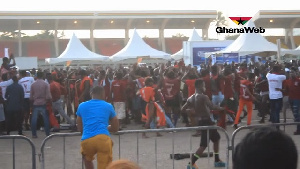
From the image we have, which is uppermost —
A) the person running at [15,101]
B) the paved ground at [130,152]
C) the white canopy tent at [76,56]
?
the white canopy tent at [76,56]

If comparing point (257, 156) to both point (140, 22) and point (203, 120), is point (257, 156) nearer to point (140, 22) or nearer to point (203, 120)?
point (203, 120)

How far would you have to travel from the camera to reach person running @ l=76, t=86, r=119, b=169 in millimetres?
6777

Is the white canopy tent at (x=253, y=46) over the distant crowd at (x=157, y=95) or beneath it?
over

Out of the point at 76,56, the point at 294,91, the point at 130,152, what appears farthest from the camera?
the point at 76,56

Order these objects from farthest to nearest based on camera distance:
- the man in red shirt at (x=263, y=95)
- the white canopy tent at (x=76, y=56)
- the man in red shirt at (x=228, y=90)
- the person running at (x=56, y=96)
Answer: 1. the white canopy tent at (x=76, y=56)
2. the man in red shirt at (x=263, y=95)
3. the man in red shirt at (x=228, y=90)
4. the person running at (x=56, y=96)

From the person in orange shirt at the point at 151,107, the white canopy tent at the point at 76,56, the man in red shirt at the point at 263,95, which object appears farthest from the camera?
the white canopy tent at the point at 76,56

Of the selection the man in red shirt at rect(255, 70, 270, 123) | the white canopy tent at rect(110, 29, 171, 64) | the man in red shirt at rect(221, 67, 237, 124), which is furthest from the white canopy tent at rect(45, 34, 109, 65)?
the man in red shirt at rect(221, 67, 237, 124)

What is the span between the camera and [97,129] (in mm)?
6812

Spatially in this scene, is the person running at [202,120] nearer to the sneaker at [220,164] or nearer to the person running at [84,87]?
the sneaker at [220,164]

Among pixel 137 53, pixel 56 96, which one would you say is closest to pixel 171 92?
pixel 56 96

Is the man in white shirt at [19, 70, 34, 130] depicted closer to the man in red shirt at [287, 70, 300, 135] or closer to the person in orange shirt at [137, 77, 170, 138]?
the person in orange shirt at [137, 77, 170, 138]

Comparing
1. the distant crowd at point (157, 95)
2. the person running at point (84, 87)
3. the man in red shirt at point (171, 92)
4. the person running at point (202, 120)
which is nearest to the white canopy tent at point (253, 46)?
the distant crowd at point (157, 95)

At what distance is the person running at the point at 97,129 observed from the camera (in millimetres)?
6777

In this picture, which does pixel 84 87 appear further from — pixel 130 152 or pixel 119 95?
pixel 130 152
